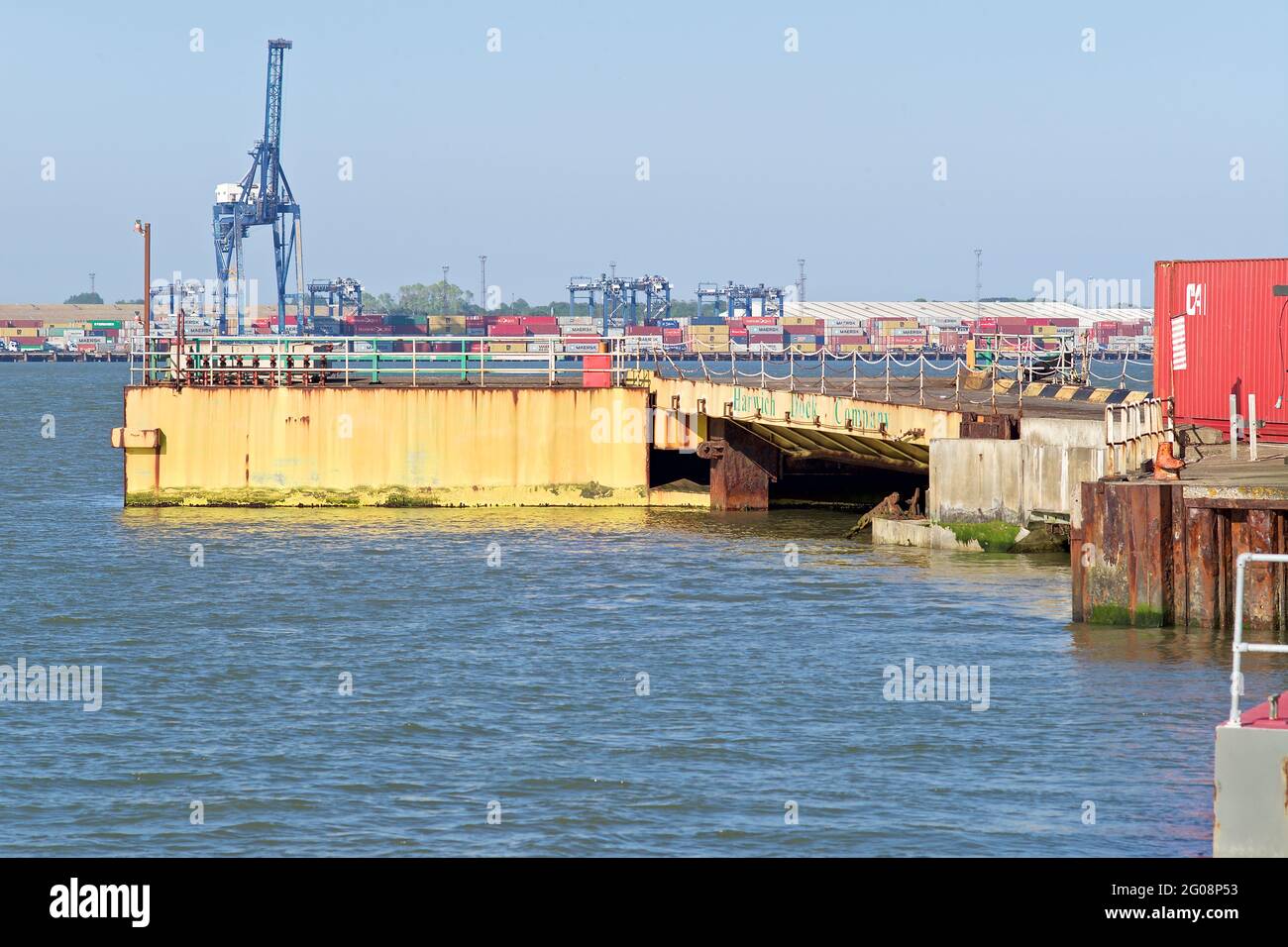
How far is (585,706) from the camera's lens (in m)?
22.6

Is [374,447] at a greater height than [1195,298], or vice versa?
[1195,298]

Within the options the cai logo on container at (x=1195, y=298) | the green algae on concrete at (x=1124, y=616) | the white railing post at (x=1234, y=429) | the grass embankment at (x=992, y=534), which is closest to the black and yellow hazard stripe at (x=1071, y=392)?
the cai logo on container at (x=1195, y=298)

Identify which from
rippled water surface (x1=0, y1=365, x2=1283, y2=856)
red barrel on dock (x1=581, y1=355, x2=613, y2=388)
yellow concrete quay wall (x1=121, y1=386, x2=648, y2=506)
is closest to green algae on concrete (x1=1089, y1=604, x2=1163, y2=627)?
rippled water surface (x1=0, y1=365, x2=1283, y2=856)

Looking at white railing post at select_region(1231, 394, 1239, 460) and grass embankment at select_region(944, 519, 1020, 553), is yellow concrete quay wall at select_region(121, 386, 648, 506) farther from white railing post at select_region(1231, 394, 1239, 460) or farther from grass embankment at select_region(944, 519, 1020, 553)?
white railing post at select_region(1231, 394, 1239, 460)

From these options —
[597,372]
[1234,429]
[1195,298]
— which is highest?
[1195,298]

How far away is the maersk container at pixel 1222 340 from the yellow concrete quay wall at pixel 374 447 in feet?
43.6

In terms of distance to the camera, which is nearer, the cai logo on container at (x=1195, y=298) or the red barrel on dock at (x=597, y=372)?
the cai logo on container at (x=1195, y=298)

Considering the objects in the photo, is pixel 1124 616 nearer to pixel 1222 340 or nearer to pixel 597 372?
pixel 1222 340

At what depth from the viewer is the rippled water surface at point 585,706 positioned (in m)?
17.4

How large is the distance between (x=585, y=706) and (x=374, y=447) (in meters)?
20.6

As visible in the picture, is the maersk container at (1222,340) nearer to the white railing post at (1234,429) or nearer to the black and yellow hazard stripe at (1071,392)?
the white railing post at (1234,429)

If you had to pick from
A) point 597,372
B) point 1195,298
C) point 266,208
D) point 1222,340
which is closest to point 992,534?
point 1222,340
